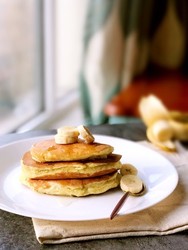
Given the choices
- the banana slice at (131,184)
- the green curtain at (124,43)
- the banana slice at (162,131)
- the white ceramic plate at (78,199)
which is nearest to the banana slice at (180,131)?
the banana slice at (162,131)

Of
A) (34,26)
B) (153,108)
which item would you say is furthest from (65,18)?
(153,108)

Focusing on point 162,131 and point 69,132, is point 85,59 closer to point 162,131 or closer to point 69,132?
point 162,131

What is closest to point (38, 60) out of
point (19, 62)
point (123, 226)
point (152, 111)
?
point (19, 62)

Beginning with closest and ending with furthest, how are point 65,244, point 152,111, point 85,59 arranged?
point 65,244
point 152,111
point 85,59

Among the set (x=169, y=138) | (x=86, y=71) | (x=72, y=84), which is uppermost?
(x=169, y=138)

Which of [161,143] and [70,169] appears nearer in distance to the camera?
[70,169]

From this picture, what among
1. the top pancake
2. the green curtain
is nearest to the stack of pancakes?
the top pancake

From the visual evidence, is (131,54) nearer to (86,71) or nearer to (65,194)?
(86,71)
